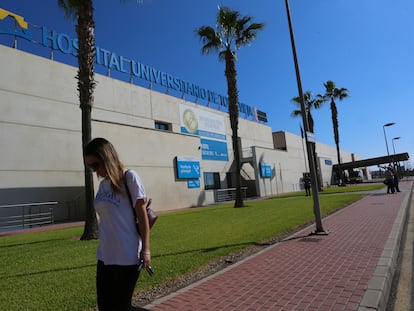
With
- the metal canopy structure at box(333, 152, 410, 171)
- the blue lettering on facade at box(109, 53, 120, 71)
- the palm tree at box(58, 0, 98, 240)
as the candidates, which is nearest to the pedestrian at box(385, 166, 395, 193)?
the palm tree at box(58, 0, 98, 240)

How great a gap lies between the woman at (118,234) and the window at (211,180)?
30075mm

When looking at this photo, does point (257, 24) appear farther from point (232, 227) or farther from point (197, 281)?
point (197, 281)

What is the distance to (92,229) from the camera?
427 inches

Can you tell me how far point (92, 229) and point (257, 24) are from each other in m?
16.2

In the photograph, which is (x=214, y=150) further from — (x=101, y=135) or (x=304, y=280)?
(x=304, y=280)

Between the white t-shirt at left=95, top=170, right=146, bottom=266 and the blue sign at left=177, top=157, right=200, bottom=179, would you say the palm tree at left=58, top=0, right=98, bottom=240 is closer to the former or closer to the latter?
the white t-shirt at left=95, top=170, right=146, bottom=266

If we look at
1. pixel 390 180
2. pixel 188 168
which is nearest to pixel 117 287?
pixel 390 180

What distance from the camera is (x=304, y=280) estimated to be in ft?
17.2

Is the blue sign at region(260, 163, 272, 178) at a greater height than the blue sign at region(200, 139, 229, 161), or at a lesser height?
lesser

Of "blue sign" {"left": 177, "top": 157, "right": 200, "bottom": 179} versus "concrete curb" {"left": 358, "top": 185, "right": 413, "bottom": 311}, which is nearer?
"concrete curb" {"left": 358, "top": 185, "right": 413, "bottom": 311}

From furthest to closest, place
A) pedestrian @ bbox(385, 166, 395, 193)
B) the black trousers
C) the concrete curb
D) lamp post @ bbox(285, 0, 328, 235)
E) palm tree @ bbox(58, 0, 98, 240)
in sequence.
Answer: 1. pedestrian @ bbox(385, 166, 395, 193)
2. palm tree @ bbox(58, 0, 98, 240)
3. lamp post @ bbox(285, 0, 328, 235)
4. the concrete curb
5. the black trousers

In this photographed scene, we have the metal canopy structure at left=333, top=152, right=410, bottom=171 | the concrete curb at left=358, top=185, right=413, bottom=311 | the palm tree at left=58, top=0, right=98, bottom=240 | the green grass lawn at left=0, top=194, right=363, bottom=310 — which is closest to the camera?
the concrete curb at left=358, top=185, right=413, bottom=311

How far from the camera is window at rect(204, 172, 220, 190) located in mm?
33031

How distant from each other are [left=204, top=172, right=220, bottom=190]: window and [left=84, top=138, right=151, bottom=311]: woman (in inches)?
1184
